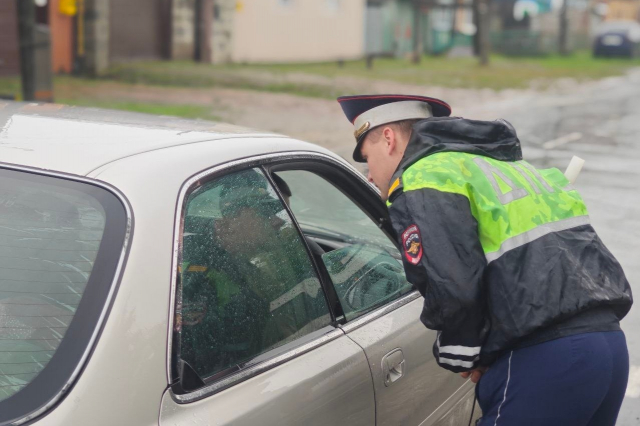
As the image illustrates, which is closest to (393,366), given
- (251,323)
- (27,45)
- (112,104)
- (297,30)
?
(251,323)

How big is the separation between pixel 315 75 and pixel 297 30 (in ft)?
14.7

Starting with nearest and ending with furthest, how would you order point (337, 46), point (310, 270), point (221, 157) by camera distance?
1. point (221, 157)
2. point (310, 270)
3. point (337, 46)

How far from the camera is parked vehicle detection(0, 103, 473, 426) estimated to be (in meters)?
1.89

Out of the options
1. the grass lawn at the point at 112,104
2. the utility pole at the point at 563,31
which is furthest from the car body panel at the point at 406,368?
the utility pole at the point at 563,31

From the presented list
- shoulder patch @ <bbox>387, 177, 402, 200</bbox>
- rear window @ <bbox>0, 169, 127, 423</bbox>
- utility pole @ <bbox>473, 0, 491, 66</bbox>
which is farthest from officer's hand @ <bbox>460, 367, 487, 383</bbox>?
utility pole @ <bbox>473, 0, 491, 66</bbox>

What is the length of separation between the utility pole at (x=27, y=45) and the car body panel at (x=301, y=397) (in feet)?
27.3

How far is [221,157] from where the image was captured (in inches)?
94.4

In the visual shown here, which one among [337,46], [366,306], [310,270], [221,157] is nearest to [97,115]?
[221,157]

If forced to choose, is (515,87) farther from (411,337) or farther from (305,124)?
(411,337)

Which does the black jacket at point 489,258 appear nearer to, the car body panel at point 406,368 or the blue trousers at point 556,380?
the blue trousers at point 556,380

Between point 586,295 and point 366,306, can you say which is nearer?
point 586,295

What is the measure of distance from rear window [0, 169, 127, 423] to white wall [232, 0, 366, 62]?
22440 millimetres

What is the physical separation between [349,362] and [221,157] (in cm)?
69

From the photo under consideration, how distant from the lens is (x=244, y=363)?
2244 millimetres
